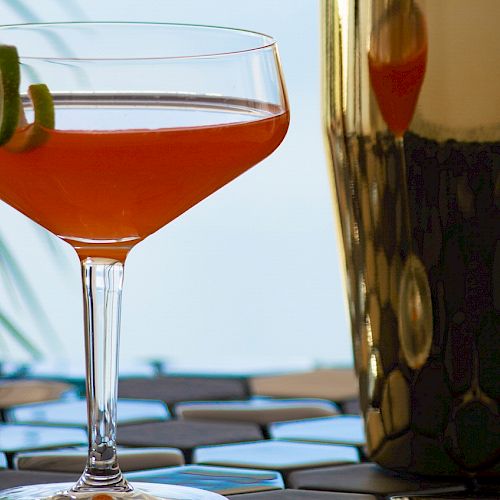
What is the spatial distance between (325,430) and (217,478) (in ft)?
0.57

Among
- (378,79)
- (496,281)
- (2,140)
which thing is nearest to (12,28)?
(2,140)

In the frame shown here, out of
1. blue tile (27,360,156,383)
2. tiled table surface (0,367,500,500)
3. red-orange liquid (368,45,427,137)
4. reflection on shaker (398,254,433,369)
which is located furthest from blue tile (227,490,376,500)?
blue tile (27,360,156,383)

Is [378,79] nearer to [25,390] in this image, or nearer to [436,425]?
[436,425]

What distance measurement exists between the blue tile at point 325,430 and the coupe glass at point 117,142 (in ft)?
0.59

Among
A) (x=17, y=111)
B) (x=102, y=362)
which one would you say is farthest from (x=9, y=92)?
(x=102, y=362)

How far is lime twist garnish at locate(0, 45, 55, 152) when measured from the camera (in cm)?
68

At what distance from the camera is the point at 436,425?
2.41ft

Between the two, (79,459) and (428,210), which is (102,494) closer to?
(79,459)

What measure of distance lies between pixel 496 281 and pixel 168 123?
0.23 m

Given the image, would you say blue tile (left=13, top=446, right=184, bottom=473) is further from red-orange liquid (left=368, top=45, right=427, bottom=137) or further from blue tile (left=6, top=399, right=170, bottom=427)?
red-orange liquid (left=368, top=45, right=427, bottom=137)

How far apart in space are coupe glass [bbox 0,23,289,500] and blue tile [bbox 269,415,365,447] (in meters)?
0.18

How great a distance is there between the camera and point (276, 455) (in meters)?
0.80

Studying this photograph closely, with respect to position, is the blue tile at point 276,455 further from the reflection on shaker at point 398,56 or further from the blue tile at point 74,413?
the reflection on shaker at point 398,56

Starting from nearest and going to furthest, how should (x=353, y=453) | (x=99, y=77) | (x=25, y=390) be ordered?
(x=99, y=77)
(x=353, y=453)
(x=25, y=390)
